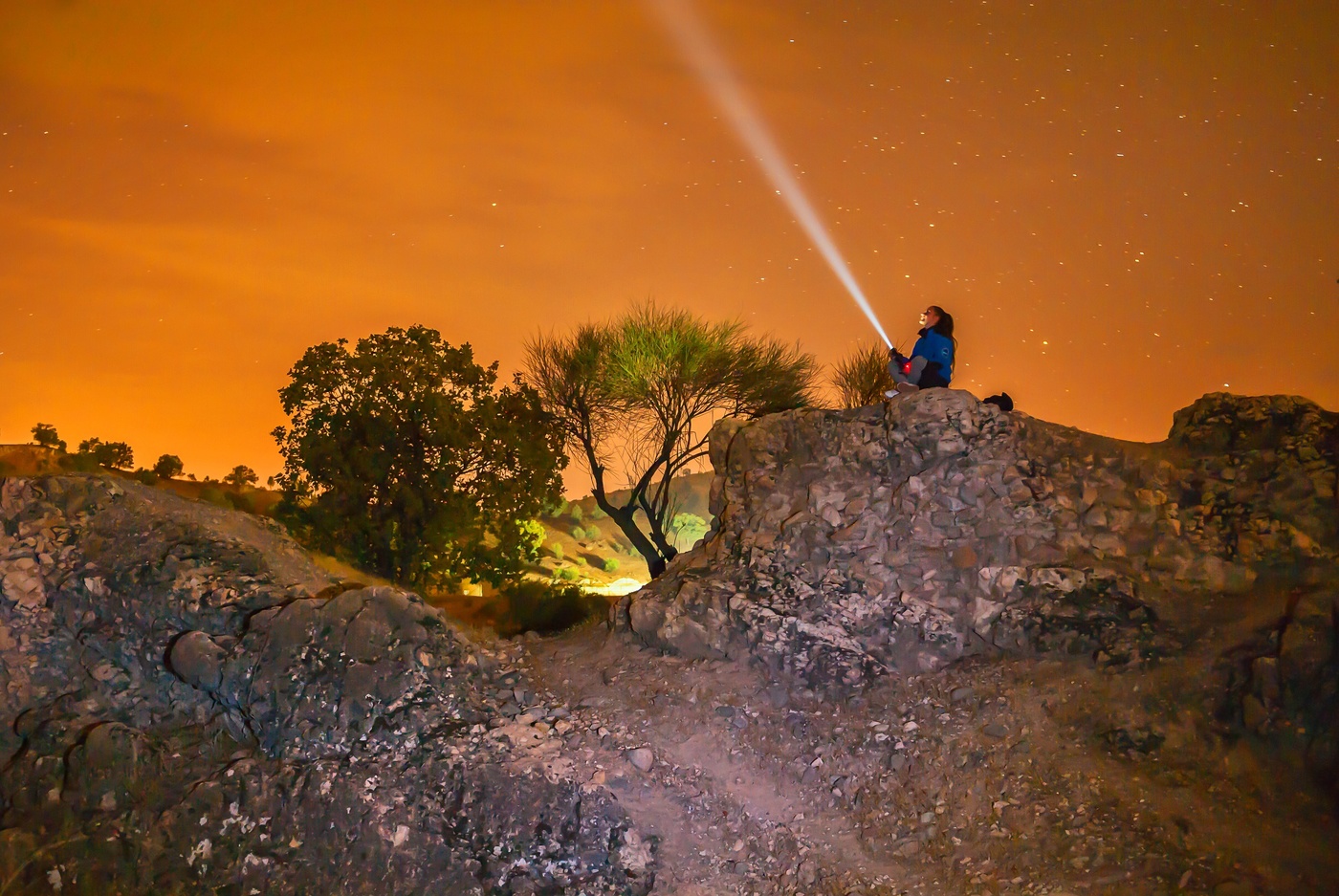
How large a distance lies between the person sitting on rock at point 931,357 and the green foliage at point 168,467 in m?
28.0

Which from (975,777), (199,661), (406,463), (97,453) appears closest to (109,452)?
(97,453)

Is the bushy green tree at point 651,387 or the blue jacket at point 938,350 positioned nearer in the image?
the blue jacket at point 938,350

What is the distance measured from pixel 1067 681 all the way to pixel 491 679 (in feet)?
19.4

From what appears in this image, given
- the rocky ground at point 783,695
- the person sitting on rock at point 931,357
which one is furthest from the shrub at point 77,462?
the person sitting on rock at point 931,357

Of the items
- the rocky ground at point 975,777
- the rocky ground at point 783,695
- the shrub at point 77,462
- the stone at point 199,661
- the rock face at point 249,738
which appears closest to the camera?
the rocky ground at point 975,777

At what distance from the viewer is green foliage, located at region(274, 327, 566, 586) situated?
16.9 m

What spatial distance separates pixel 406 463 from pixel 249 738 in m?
9.32

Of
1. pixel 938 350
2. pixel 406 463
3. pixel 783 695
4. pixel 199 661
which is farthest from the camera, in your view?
pixel 406 463

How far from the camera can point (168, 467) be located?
31141 mm

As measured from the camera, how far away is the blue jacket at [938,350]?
1084 cm

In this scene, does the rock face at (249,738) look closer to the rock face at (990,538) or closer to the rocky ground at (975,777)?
the rocky ground at (975,777)

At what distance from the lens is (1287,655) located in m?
7.70

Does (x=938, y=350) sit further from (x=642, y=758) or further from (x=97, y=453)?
(x=97, y=453)

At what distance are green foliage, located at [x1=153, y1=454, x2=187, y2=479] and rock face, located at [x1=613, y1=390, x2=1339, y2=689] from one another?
85.9 ft
